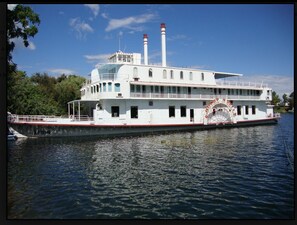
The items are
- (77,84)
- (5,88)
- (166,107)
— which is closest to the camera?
(5,88)

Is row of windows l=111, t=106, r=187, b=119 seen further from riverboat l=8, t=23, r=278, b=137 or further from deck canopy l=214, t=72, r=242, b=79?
deck canopy l=214, t=72, r=242, b=79

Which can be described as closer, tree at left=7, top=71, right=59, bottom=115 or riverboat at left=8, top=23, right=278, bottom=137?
riverboat at left=8, top=23, right=278, bottom=137

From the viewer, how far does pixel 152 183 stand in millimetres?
8508

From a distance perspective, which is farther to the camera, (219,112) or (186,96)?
(219,112)

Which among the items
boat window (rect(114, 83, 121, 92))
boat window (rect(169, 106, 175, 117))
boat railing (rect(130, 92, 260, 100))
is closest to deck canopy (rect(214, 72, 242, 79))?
boat railing (rect(130, 92, 260, 100))

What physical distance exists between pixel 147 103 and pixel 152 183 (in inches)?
574

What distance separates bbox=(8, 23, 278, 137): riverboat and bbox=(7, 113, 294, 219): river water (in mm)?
5468

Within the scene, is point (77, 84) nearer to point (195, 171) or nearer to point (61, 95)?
point (61, 95)

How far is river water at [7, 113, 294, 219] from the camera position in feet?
21.6

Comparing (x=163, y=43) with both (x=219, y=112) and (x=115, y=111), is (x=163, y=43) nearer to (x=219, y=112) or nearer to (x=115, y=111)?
(x=219, y=112)

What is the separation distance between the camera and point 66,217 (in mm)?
6395

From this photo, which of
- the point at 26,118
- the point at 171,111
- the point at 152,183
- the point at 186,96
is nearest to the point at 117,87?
the point at 171,111

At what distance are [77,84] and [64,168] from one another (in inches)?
1052
